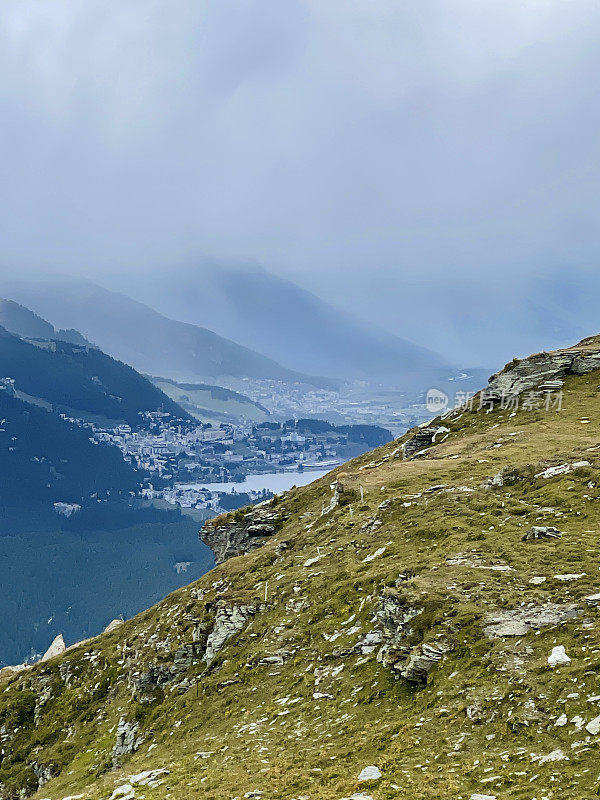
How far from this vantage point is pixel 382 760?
17.8 metres

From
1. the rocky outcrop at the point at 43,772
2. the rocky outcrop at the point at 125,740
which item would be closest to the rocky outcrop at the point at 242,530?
the rocky outcrop at the point at 125,740

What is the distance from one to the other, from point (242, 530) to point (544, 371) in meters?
42.3

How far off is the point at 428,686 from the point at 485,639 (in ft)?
9.97

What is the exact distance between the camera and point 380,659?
25.7 meters

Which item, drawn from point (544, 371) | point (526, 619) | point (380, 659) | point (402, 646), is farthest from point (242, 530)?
point (526, 619)

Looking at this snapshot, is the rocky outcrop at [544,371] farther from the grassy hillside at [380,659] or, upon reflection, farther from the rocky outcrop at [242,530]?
the rocky outcrop at [242,530]

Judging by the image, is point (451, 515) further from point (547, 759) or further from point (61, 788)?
point (61, 788)

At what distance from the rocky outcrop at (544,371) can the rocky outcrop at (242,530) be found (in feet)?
99.6

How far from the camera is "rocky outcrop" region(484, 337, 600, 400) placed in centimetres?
6184

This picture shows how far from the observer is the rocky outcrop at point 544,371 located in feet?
203

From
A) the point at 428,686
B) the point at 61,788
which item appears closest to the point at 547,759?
the point at 428,686

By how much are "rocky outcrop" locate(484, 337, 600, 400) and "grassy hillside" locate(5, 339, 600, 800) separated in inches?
168

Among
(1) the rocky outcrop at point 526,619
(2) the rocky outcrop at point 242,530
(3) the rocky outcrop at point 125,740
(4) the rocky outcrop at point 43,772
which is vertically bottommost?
(4) the rocky outcrop at point 43,772

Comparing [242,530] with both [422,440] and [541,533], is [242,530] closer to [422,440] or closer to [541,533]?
[422,440]
